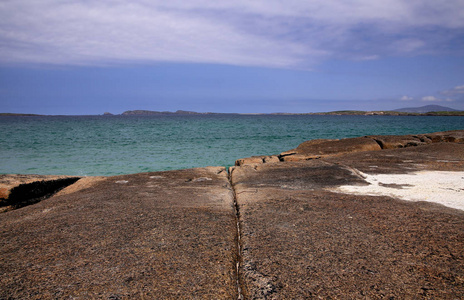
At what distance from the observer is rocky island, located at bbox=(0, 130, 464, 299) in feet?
6.04

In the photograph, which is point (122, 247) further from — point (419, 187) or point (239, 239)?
point (419, 187)

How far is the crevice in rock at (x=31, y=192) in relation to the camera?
408 cm

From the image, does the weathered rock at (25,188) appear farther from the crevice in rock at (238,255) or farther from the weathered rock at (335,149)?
the weathered rock at (335,149)

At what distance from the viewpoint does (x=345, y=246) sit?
7.60 feet

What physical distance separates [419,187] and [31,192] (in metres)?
5.27

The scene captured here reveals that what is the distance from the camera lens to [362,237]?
8.11 feet

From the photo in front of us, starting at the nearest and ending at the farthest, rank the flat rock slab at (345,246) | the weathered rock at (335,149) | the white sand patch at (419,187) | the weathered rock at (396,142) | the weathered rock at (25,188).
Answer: the flat rock slab at (345,246)
the white sand patch at (419,187)
the weathered rock at (25,188)
the weathered rock at (335,149)
the weathered rock at (396,142)

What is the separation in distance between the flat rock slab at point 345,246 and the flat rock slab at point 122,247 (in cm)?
23

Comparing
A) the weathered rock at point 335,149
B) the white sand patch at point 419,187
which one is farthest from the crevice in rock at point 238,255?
the weathered rock at point 335,149

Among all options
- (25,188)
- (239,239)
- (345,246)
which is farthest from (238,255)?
(25,188)

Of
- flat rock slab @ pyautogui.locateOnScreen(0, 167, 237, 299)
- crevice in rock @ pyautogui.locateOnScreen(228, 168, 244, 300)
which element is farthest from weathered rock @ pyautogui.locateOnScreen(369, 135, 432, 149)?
crevice in rock @ pyautogui.locateOnScreen(228, 168, 244, 300)

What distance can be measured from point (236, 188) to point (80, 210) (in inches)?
78.0

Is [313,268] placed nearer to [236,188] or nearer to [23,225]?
[236,188]

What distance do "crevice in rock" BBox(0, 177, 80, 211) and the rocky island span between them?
0.01 meters
